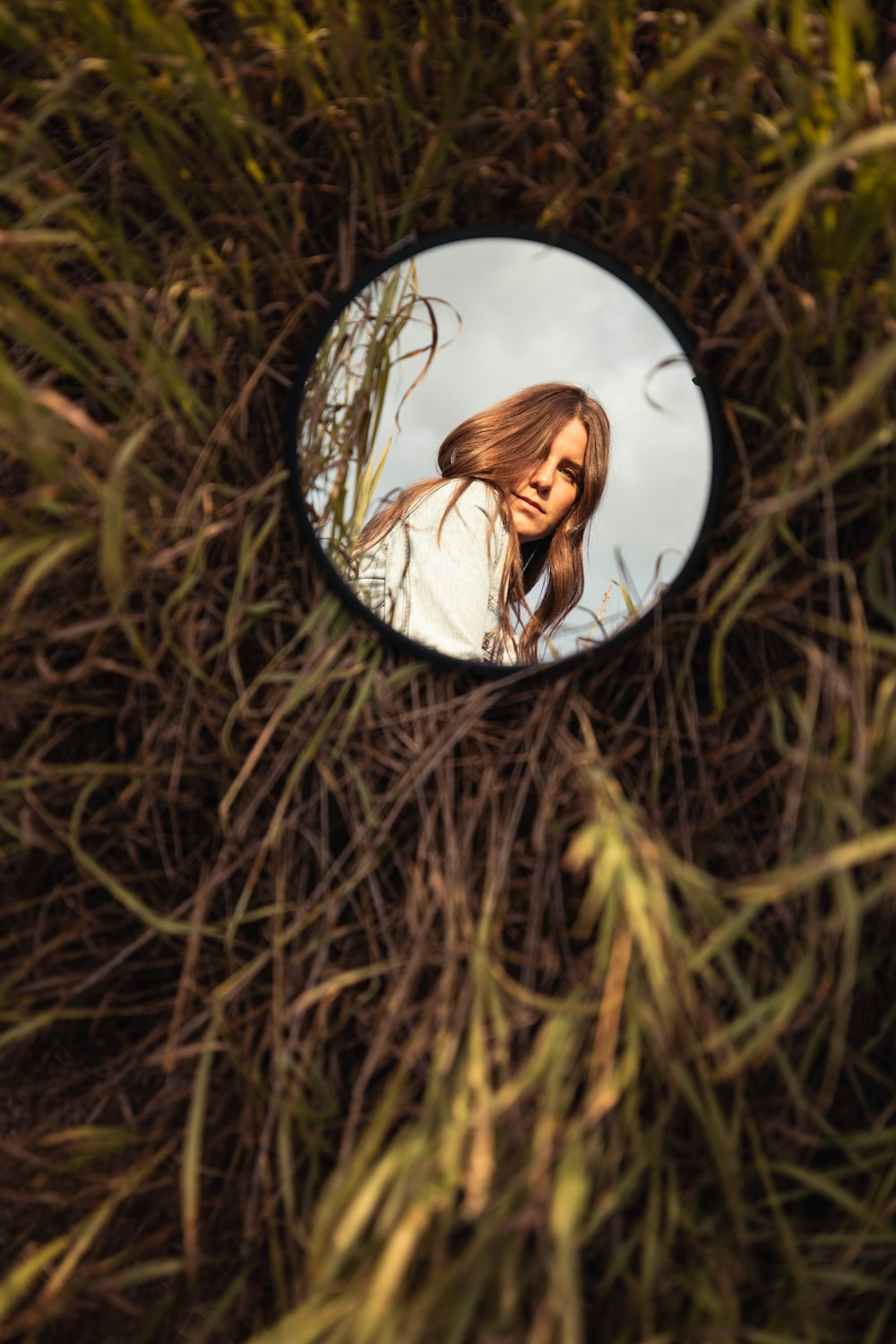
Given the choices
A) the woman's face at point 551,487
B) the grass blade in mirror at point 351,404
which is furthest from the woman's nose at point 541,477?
the grass blade in mirror at point 351,404

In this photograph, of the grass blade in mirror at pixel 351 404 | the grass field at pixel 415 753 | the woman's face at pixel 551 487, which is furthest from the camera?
the woman's face at pixel 551 487

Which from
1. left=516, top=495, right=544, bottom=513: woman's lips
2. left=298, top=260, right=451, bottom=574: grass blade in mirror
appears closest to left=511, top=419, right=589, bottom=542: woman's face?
left=516, top=495, right=544, bottom=513: woman's lips

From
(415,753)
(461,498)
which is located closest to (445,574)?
(461,498)

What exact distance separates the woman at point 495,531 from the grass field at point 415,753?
0.24 feet

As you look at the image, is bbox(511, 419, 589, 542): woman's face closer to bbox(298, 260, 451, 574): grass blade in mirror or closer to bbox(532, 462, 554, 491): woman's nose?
bbox(532, 462, 554, 491): woman's nose

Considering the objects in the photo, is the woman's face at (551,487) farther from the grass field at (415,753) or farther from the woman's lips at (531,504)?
the grass field at (415,753)

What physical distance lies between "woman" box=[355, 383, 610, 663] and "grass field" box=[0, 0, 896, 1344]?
0.07 m

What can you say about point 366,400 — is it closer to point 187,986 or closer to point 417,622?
point 417,622

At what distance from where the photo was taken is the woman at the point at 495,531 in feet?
2.43

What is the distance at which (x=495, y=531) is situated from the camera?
0.90 m

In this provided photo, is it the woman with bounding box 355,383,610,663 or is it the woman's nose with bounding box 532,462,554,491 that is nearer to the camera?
the woman with bounding box 355,383,610,663

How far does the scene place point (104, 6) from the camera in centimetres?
63

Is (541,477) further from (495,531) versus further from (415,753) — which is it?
(415,753)

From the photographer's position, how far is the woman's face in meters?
0.82
